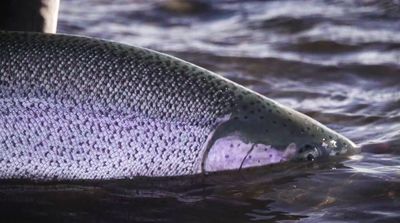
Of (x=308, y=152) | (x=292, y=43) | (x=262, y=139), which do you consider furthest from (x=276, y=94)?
(x=262, y=139)

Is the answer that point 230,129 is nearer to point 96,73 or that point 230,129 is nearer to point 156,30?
point 96,73

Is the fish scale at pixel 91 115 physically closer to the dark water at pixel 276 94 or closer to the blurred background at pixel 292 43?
the dark water at pixel 276 94

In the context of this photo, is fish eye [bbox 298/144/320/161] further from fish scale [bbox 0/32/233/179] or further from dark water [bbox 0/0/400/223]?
fish scale [bbox 0/32/233/179]

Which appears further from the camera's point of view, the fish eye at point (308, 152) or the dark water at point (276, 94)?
the fish eye at point (308, 152)

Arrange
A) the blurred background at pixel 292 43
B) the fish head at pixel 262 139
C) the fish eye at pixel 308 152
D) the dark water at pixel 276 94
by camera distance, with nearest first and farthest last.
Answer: the dark water at pixel 276 94, the fish head at pixel 262 139, the fish eye at pixel 308 152, the blurred background at pixel 292 43

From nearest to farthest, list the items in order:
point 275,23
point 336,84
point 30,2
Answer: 1. point 30,2
2. point 336,84
3. point 275,23

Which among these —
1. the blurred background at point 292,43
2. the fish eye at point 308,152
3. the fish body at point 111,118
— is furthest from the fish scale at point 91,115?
the blurred background at point 292,43

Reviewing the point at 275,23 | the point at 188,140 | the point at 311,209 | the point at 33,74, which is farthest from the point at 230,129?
the point at 275,23
